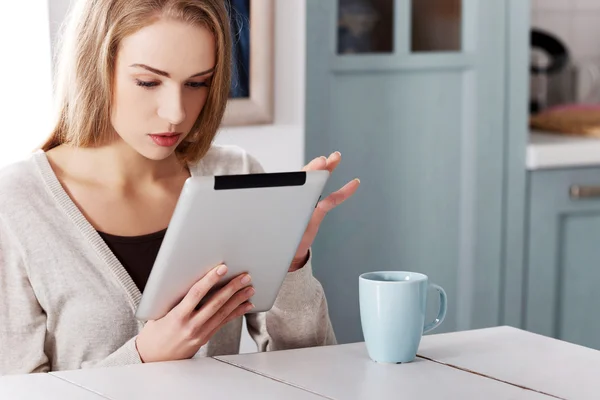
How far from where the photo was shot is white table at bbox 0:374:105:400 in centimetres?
116

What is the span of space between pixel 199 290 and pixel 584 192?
6.41ft

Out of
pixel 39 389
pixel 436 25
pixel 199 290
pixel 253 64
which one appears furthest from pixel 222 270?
pixel 436 25

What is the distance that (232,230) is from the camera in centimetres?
128

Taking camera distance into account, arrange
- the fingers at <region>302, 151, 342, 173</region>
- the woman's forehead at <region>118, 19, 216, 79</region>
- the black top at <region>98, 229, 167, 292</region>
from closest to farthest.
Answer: the fingers at <region>302, 151, 342, 173</region>
the woman's forehead at <region>118, 19, 216, 79</region>
the black top at <region>98, 229, 167, 292</region>

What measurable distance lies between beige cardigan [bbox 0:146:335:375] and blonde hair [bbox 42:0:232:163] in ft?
0.37

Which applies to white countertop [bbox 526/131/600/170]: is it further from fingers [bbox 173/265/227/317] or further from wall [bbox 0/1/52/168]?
fingers [bbox 173/265/227/317]

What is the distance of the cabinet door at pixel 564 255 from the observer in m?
3.01

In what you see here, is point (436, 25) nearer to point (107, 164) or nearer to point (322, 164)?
point (107, 164)

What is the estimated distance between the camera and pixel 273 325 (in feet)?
5.17

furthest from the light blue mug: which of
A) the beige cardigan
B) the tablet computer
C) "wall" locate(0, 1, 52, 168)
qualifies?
"wall" locate(0, 1, 52, 168)

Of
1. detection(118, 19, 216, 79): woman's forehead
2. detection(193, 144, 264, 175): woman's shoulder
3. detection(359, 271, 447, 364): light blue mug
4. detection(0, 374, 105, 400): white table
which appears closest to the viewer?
detection(0, 374, 105, 400): white table

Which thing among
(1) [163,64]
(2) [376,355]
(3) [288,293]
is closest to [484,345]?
(2) [376,355]

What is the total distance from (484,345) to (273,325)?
34 centimetres

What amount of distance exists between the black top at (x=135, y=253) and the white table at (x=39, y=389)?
0.41 m
